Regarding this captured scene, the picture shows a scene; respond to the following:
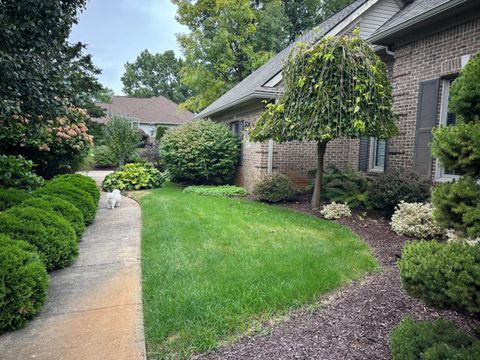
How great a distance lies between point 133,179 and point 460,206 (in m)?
10.9

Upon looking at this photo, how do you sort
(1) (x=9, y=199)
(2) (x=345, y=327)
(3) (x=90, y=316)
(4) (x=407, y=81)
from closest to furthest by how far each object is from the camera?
(2) (x=345, y=327)
(3) (x=90, y=316)
(1) (x=9, y=199)
(4) (x=407, y=81)

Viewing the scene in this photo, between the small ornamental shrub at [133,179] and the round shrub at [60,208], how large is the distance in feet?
20.1

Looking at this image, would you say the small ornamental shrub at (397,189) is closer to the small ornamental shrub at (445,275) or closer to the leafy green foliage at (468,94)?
the leafy green foliage at (468,94)

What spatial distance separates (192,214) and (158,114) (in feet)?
83.6

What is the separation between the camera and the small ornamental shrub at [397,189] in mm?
5852

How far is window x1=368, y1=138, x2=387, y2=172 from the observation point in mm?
8375

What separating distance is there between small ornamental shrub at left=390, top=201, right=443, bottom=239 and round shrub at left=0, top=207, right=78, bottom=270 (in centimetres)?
493

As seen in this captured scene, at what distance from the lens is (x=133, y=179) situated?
38.2 feet

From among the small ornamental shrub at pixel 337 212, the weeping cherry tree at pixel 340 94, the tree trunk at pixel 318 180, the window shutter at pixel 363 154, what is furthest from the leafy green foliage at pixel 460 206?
the window shutter at pixel 363 154

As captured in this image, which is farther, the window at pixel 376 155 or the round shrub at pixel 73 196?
the window at pixel 376 155

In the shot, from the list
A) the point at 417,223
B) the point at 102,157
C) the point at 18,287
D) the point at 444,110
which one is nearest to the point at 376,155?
the point at 444,110

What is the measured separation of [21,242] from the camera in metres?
3.39

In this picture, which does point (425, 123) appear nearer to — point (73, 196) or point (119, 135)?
point (73, 196)

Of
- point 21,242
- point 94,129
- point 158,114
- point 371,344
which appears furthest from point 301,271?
point 158,114
